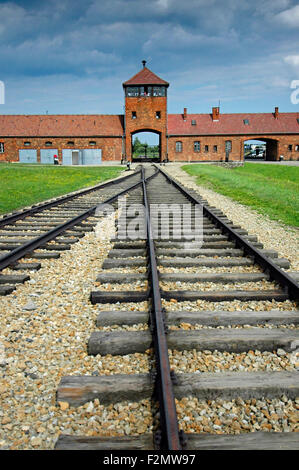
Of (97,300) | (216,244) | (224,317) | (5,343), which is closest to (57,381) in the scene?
(5,343)

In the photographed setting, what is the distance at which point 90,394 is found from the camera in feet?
8.21

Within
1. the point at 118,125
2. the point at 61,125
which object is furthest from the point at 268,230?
the point at 61,125

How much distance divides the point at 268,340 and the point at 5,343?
2243 millimetres

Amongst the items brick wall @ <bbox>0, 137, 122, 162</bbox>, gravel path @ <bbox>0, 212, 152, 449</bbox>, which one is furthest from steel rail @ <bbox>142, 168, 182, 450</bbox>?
brick wall @ <bbox>0, 137, 122, 162</bbox>

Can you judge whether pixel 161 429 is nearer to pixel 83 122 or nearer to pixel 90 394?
pixel 90 394

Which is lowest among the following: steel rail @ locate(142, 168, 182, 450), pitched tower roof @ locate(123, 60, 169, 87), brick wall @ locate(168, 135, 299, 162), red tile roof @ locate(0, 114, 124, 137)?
steel rail @ locate(142, 168, 182, 450)

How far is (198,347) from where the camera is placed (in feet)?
10.2

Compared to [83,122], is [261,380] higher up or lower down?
lower down

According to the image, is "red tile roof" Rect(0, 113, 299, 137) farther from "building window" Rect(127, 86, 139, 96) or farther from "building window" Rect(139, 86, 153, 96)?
"building window" Rect(139, 86, 153, 96)

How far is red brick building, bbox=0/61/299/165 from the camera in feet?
172

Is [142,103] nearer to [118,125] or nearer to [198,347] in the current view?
[118,125]

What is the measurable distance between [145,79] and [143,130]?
6.88 m

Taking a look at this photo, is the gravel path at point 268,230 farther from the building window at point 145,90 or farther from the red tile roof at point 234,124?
the red tile roof at point 234,124

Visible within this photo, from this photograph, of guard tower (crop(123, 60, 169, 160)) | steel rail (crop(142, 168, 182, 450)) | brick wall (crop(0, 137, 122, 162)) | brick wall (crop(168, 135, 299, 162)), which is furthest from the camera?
brick wall (crop(168, 135, 299, 162))
